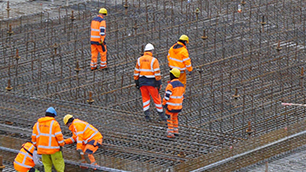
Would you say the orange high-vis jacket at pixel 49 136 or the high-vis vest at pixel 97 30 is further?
the high-vis vest at pixel 97 30

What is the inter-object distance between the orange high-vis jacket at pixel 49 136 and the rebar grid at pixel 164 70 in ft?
4.35

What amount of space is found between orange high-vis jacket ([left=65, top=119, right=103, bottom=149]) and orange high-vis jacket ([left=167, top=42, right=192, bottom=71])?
13.7 ft

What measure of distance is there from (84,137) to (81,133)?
0.13m

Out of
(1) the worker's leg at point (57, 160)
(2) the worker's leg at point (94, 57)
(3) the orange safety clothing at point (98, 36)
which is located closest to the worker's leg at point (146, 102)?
(1) the worker's leg at point (57, 160)

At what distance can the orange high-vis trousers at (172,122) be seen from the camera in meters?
19.0

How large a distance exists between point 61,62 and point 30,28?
3745mm

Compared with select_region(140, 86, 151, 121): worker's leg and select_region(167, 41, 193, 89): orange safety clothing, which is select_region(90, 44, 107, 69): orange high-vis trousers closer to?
select_region(167, 41, 193, 89): orange safety clothing

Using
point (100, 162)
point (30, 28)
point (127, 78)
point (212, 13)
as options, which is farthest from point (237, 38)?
point (100, 162)

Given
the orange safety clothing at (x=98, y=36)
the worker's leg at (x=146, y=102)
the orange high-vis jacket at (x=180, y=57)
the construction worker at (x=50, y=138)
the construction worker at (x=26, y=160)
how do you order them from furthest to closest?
the orange safety clothing at (x=98, y=36), the orange high-vis jacket at (x=180, y=57), the worker's leg at (x=146, y=102), the construction worker at (x=26, y=160), the construction worker at (x=50, y=138)

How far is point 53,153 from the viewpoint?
57.1 feet

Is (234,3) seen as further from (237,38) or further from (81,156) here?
(81,156)

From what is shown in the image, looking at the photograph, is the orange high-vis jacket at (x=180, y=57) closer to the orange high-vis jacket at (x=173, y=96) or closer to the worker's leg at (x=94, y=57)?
the orange high-vis jacket at (x=173, y=96)

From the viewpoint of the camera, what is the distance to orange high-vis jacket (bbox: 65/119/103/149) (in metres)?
17.5

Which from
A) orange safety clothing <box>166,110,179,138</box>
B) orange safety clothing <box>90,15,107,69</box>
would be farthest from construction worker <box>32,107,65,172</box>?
orange safety clothing <box>90,15,107,69</box>
